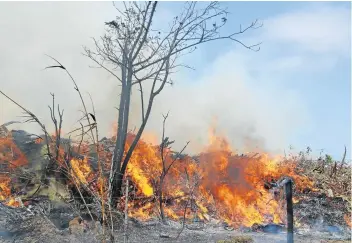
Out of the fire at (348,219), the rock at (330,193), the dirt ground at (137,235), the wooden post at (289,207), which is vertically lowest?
the dirt ground at (137,235)

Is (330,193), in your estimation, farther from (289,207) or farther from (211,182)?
(289,207)

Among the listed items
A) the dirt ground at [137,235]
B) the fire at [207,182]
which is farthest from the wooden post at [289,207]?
the fire at [207,182]

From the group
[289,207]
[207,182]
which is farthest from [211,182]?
[289,207]

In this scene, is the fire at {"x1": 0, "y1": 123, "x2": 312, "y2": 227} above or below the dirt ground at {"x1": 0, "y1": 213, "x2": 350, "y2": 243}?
above

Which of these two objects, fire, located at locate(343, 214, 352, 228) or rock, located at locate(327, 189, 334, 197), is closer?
fire, located at locate(343, 214, 352, 228)

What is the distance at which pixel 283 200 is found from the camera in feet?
39.4

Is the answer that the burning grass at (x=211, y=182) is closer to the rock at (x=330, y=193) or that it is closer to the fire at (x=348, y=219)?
the fire at (x=348, y=219)

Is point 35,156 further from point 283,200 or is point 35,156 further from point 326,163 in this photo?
point 326,163

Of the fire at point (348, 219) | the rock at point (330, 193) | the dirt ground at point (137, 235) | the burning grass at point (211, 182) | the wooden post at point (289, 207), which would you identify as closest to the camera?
the wooden post at point (289, 207)

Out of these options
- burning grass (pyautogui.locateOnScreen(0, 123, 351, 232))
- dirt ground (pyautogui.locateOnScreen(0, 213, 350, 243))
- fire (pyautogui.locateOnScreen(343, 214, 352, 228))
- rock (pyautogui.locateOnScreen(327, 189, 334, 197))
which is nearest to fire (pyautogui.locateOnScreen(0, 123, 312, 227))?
burning grass (pyautogui.locateOnScreen(0, 123, 351, 232))

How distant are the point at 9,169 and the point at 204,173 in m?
5.44

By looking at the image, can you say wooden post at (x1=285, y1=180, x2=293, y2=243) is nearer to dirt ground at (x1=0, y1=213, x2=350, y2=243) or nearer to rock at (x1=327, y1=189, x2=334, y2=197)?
dirt ground at (x1=0, y1=213, x2=350, y2=243)

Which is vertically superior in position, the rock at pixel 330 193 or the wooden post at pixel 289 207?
the rock at pixel 330 193

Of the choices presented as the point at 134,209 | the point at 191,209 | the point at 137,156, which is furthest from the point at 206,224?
the point at 137,156
